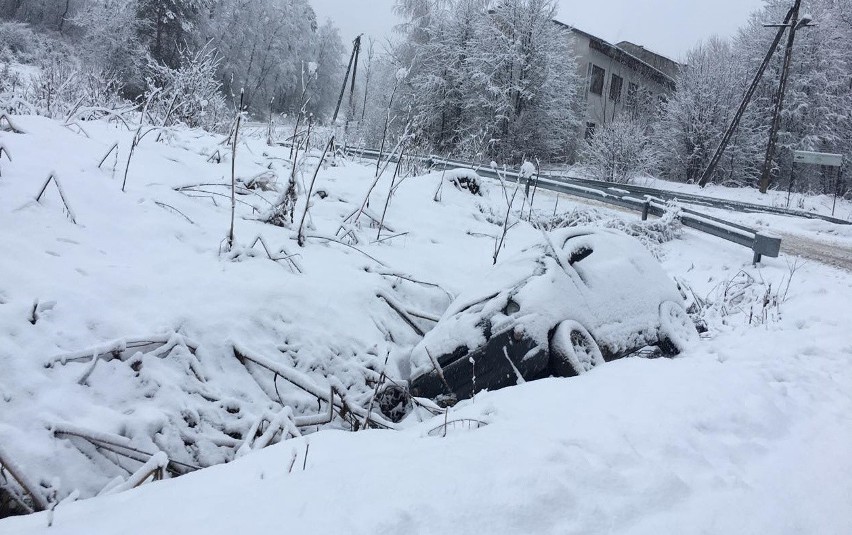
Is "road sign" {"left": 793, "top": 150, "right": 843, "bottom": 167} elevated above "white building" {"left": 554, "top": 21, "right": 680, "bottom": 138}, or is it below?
below

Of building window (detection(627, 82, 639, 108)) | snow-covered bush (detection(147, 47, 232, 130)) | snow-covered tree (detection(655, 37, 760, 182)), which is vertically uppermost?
building window (detection(627, 82, 639, 108))

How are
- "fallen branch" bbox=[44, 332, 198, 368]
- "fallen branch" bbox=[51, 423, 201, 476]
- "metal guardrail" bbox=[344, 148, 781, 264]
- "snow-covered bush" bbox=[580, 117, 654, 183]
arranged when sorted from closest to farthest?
"fallen branch" bbox=[51, 423, 201, 476]
"fallen branch" bbox=[44, 332, 198, 368]
"metal guardrail" bbox=[344, 148, 781, 264]
"snow-covered bush" bbox=[580, 117, 654, 183]

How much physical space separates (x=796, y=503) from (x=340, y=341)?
2588 millimetres

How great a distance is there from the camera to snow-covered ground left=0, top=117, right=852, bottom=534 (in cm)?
167

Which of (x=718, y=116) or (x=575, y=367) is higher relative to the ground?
(x=718, y=116)

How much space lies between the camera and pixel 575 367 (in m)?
3.29

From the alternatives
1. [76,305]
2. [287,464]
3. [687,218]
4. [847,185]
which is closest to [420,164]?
[687,218]

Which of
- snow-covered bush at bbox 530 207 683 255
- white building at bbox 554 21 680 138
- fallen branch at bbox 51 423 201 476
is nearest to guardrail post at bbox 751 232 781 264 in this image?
snow-covered bush at bbox 530 207 683 255

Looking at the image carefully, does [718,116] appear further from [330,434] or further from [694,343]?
[330,434]

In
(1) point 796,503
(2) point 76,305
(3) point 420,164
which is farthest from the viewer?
(3) point 420,164

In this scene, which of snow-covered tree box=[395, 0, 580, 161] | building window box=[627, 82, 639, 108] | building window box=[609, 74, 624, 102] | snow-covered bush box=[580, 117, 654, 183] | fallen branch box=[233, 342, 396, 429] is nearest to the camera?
fallen branch box=[233, 342, 396, 429]

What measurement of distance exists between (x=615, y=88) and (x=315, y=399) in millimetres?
36466

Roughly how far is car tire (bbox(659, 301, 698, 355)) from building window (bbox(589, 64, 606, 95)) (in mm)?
32293

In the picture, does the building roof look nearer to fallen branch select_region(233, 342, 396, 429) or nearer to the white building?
the white building
